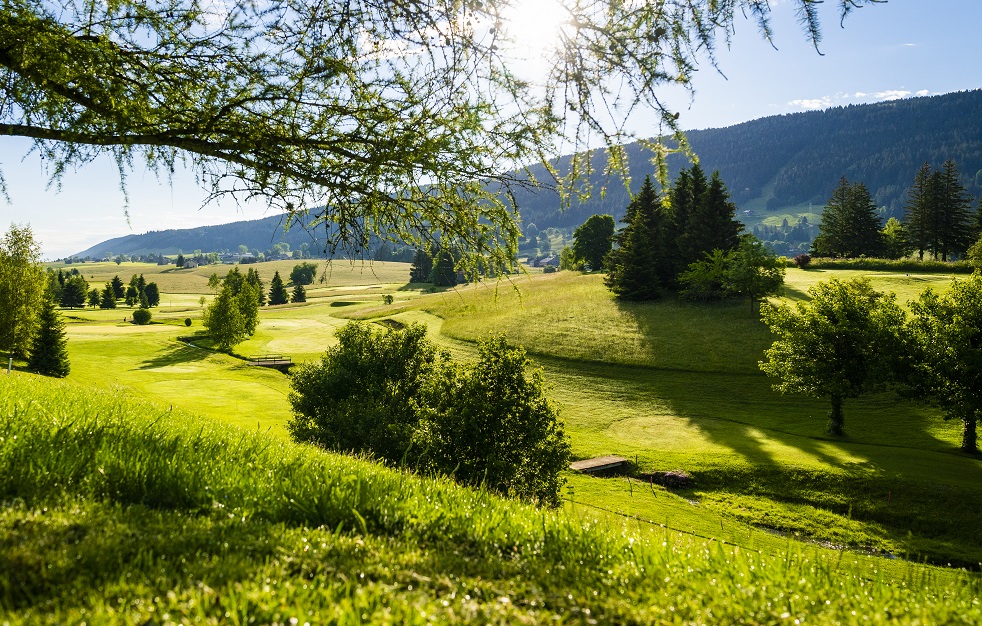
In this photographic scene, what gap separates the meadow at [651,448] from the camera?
3.63 metres

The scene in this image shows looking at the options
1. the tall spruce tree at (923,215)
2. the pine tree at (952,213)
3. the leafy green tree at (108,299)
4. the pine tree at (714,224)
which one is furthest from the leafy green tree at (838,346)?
the leafy green tree at (108,299)

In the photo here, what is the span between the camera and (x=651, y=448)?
37312 mm

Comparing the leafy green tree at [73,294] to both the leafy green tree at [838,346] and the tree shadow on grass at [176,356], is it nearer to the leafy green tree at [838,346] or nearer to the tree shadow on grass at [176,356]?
the tree shadow on grass at [176,356]

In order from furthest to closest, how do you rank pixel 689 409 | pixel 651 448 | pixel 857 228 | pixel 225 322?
pixel 857 228, pixel 225 322, pixel 689 409, pixel 651 448

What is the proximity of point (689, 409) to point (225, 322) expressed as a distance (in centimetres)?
6336

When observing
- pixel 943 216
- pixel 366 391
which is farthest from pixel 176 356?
pixel 943 216

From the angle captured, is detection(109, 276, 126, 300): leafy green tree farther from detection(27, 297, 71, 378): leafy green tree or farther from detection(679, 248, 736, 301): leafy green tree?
detection(679, 248, 736, 301): leafy green tree

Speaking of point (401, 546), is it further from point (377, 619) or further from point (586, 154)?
point (586, 154)

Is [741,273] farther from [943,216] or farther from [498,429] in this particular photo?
[943,216]

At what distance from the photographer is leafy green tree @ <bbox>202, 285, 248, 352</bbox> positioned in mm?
75312

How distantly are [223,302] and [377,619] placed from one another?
3280 inches

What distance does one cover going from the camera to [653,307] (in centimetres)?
6869

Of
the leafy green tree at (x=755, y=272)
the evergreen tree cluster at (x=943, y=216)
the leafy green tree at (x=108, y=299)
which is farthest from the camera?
the leafy green tree at (x=108, y=299)

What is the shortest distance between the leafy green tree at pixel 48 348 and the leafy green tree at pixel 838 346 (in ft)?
212
